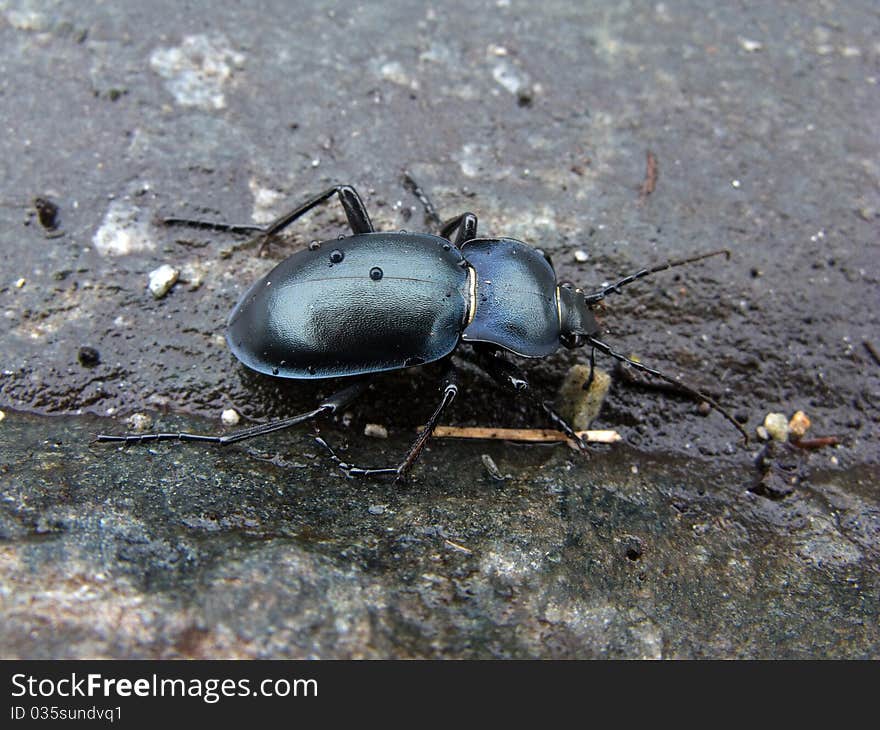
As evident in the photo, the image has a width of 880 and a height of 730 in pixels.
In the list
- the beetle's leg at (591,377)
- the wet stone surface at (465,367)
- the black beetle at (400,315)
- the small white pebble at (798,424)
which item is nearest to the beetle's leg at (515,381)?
the black beetle at (400,315)

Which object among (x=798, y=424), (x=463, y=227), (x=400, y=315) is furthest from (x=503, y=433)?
(x=798, y=424)

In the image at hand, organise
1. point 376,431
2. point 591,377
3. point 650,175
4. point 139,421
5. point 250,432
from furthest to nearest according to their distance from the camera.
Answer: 1. point 650,175
2. point 591,377
3. point 376,431
4. point 139,421
5. point 250,432

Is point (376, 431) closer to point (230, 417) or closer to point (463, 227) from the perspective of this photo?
point (230, 417)

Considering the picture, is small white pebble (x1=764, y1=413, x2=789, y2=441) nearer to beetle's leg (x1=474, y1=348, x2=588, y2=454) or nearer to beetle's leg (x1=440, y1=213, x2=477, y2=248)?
beetle's leg (x1=474, y1=348, x2=588, y2=454)

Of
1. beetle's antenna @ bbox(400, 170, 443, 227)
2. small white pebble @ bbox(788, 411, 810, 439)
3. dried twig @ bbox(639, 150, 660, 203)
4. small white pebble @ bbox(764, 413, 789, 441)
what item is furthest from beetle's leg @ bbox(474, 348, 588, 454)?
dried twig @ bbox(639, 150, 660, 203)

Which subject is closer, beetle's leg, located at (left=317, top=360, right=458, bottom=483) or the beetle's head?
beetle's leg, located at (left=317, top=360, right=458, bottom=483)

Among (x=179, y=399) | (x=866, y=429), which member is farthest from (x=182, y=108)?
(x=866, y=429)

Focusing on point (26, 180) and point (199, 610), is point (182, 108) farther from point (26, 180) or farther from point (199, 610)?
point (199, 610)
